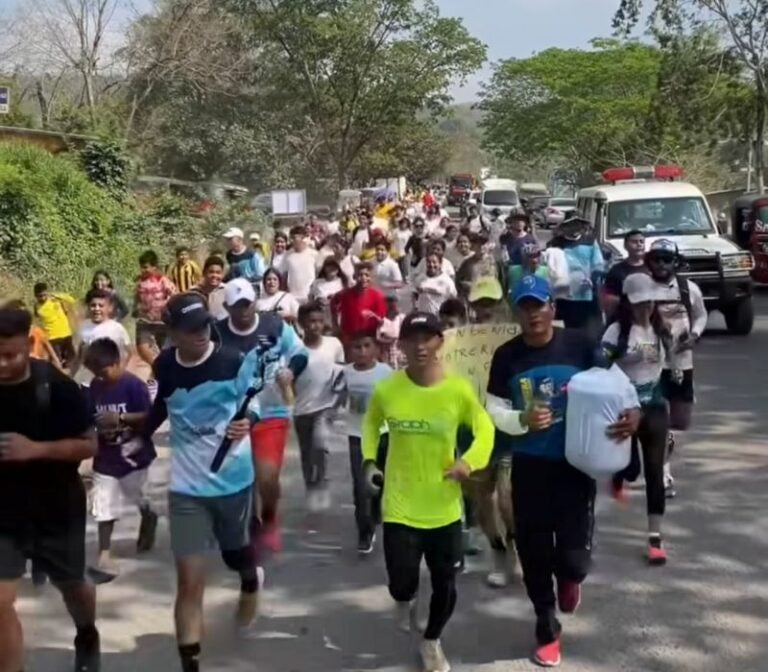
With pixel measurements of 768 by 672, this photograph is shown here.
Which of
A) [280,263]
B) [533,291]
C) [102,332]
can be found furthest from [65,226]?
[533,291]

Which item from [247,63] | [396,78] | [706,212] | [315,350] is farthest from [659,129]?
[315,350]

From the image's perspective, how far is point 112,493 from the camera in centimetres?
678

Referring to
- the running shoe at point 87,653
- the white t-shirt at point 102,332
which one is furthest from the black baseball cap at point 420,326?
the white t-shirt at point 102,332

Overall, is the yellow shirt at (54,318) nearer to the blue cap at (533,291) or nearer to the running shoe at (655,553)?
the running shoe at (655,553)

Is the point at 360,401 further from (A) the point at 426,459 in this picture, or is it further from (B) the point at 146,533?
(A) the point at 426,459

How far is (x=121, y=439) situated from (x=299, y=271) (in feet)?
25.1

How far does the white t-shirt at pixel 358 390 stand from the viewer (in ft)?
23.6

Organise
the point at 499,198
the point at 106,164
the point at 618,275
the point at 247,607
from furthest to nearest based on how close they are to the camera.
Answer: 1. the point at 499,198
2. the point at 106,164
3. the point at 618,275
4. the point at 247,607

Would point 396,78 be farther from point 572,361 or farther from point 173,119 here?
point 572,361

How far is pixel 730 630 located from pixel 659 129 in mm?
51012

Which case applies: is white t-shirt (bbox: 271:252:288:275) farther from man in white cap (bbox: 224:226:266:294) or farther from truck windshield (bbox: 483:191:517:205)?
truck windshield (bbox: 483:191:517:205)

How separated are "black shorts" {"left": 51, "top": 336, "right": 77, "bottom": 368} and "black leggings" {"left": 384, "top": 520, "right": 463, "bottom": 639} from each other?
626 centimetres

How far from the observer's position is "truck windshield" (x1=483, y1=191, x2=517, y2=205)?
151 feet

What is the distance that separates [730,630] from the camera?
19.1 ft
